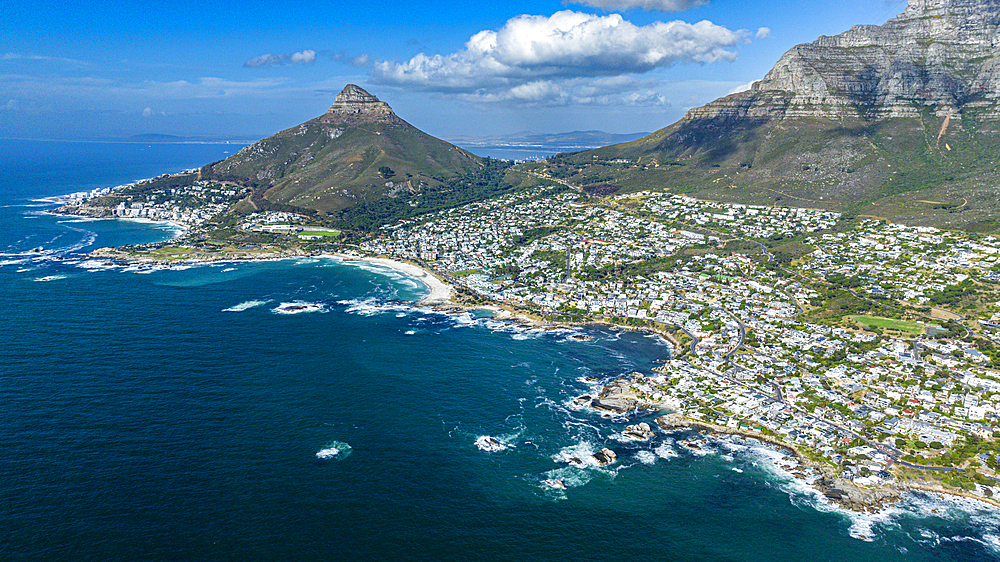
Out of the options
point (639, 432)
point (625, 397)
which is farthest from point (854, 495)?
point (625, 397)

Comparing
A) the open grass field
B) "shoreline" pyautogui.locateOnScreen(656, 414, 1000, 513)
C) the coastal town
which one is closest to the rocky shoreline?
"shoreline" pyautogui.locateOnScreen(656, 414, 1000, 513)

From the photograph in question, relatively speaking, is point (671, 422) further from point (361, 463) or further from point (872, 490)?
point (361, 463)

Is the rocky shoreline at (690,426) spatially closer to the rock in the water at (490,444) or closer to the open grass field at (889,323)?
the rock in the water at (490,444)

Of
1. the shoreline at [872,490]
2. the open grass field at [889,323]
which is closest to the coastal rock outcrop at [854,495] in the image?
the shoreline at [872,490]

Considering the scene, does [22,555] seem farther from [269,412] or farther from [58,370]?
[58,370]

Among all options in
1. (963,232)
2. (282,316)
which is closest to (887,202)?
(963,232)

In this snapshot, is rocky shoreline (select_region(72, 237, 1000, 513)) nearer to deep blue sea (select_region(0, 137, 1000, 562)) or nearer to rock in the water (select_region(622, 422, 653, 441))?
rock in the water (select_region(622, 422, 653, 441))

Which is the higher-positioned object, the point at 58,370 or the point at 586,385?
the point at 58,370
